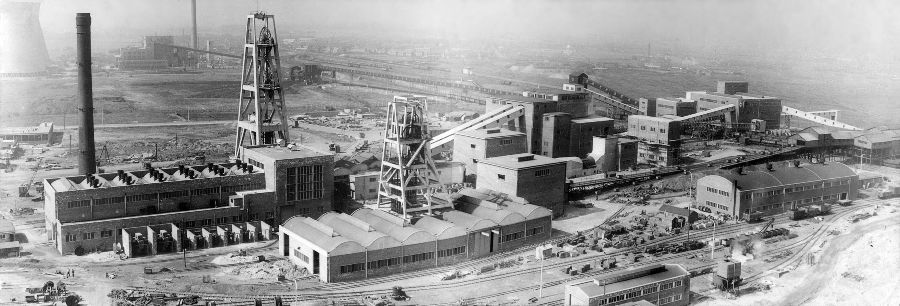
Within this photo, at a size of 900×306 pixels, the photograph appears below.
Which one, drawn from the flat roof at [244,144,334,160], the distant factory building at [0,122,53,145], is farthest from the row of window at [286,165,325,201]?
the distant factory building at [0,122,53,145]

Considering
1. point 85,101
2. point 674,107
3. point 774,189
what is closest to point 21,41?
point 85,101

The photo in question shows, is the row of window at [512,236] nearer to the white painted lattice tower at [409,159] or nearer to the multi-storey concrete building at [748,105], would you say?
the white painted lattice tower at [409,159]

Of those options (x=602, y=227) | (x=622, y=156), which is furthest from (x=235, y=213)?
(x=622, y=156)

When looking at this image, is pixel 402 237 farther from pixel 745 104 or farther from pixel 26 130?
pixel 745 104

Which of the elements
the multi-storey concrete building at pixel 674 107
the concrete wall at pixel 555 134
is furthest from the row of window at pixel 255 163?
the multi-storey concrete building at pixel 674 107

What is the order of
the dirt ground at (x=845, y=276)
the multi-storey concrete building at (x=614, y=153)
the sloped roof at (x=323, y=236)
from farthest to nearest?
1. the multi-storey concrete building at (x=614, y=153)
2. the sloped roof at (x=323, y=236)
3. the dirt ground at (x=845, y=276)

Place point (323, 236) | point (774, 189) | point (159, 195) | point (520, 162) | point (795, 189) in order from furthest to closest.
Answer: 1. point (795, 189)
2. point (774, 189)
3. point (520, 162)
4. point (159, 195)
5. point (323, 236)
